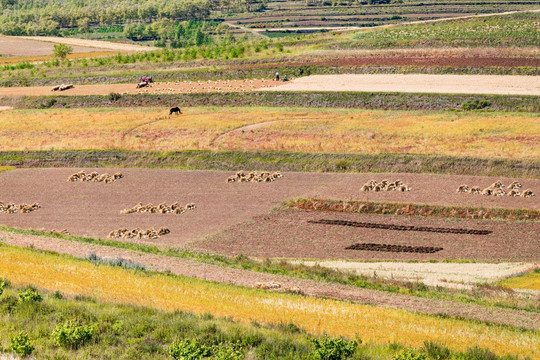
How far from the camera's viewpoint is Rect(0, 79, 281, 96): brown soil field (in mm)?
114875

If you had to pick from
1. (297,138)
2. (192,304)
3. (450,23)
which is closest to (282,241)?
(192,304)

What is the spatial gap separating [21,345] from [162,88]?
3916 inches

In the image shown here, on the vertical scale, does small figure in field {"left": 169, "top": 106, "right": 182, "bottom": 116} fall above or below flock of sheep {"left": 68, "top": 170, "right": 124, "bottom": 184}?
above

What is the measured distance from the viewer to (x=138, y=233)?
185ft

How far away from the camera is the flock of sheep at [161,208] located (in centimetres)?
6191

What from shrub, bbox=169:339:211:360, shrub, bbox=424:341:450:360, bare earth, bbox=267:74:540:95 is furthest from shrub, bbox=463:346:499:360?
bare earth, bbox=267:74:540:95

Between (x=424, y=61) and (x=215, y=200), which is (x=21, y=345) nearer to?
(x=215, y=200)

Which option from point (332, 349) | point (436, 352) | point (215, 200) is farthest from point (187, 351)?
point (215, 200)

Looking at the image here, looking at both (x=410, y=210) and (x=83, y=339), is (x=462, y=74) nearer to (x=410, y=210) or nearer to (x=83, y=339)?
(x=410, y=210)

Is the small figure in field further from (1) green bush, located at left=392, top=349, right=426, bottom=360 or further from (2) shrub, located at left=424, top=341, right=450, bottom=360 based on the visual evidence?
(1) green bush, located at left=392, top=349, right=426, bottom=360

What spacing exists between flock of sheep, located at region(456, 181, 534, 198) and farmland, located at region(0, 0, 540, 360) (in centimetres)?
26

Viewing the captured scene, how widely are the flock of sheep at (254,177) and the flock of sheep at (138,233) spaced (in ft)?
49.1

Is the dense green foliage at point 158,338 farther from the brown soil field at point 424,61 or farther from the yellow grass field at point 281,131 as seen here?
the brown soil field at point 424,61

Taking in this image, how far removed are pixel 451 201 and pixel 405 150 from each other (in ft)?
60.9
